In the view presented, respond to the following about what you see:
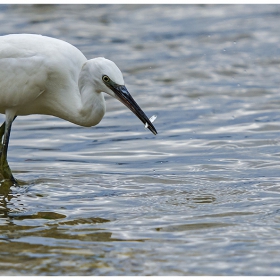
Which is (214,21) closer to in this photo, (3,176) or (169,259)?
(3,176)

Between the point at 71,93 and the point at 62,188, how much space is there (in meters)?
0.97

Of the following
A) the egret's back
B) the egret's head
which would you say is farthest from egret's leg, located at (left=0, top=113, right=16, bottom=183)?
the egret's head

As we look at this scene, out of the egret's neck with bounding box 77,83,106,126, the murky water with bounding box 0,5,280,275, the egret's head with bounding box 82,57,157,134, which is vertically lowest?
the murky water with bounding box 0,5,280,275

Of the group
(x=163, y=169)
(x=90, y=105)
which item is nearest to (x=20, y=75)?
(x=90, y=105)

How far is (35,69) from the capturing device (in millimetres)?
7359

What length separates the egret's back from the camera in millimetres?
7361

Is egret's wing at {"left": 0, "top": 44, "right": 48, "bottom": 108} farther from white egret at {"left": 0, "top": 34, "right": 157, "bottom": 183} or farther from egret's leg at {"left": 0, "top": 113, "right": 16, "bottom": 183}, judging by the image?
egret's leg at {"left": 0, "top": 113, "right": 16, "bottom": 183}

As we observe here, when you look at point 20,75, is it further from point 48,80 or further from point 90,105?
point 90,105

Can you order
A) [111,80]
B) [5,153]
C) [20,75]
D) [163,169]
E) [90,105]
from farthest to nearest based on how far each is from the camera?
[163,169] → [5,153] → [20,75] → [90,105] → [111,80]

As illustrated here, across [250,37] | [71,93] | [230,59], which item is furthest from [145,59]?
[71,93]

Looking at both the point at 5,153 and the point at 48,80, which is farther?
the point at 5,153

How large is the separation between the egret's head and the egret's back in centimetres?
40

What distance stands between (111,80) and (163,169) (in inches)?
59.5

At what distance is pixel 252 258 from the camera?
5.39 meters
